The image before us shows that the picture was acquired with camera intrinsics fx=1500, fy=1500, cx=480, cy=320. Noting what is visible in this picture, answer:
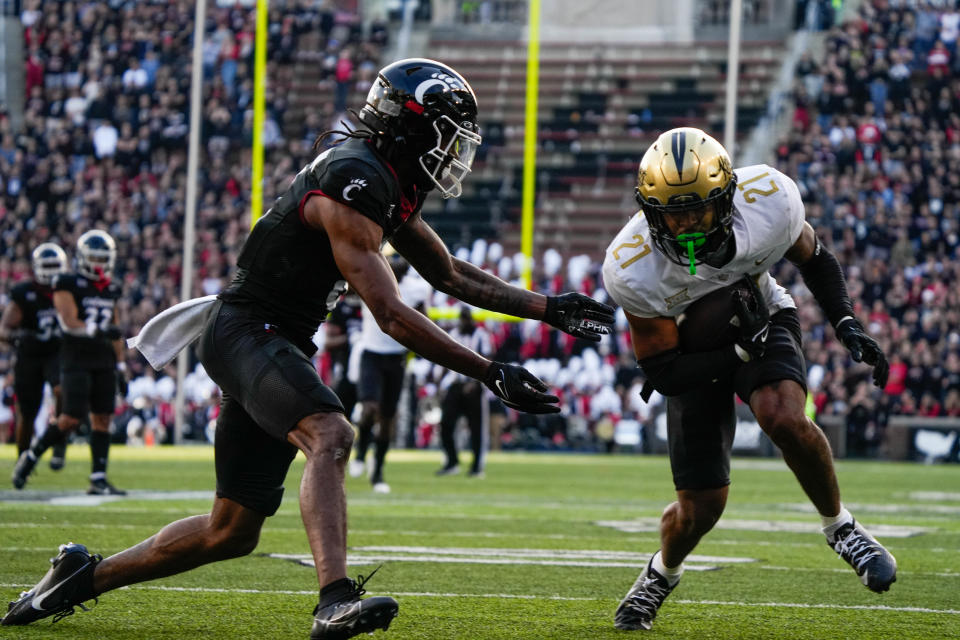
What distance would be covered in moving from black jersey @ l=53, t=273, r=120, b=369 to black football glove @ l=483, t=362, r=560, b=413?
635 cm

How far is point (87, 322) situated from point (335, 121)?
50.2ft

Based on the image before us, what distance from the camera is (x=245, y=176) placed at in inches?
943

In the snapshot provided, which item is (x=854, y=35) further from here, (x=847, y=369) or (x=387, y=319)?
(x=387, y=319)

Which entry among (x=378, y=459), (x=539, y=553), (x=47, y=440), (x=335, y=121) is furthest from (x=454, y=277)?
(x=335, y=121)

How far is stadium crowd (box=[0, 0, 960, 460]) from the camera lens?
19.9 meters

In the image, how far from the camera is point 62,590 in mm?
4145

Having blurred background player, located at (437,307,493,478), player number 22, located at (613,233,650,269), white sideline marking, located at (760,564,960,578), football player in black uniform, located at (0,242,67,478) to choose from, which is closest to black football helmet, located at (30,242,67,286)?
football player in black uniform, located at (0,242,67,478)

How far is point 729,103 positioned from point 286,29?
10.6 meters

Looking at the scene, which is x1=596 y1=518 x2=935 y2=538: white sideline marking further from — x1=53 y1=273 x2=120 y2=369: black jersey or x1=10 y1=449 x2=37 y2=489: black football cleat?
x1=10 y1=449 x2=37 y2=489: black football cleat

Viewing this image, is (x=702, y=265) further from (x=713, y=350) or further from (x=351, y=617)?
(x=351, y=617)

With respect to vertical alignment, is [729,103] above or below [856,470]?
above

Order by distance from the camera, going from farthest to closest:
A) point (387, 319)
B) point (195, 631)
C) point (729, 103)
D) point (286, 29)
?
point (286, 29) < point (729, 103) < point (195, 631) < point (387, 319)

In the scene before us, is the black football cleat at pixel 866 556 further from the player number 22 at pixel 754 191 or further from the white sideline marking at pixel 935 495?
the white sideline marking at pixel 935 495

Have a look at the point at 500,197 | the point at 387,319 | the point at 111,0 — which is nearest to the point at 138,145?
the point at 111,0
